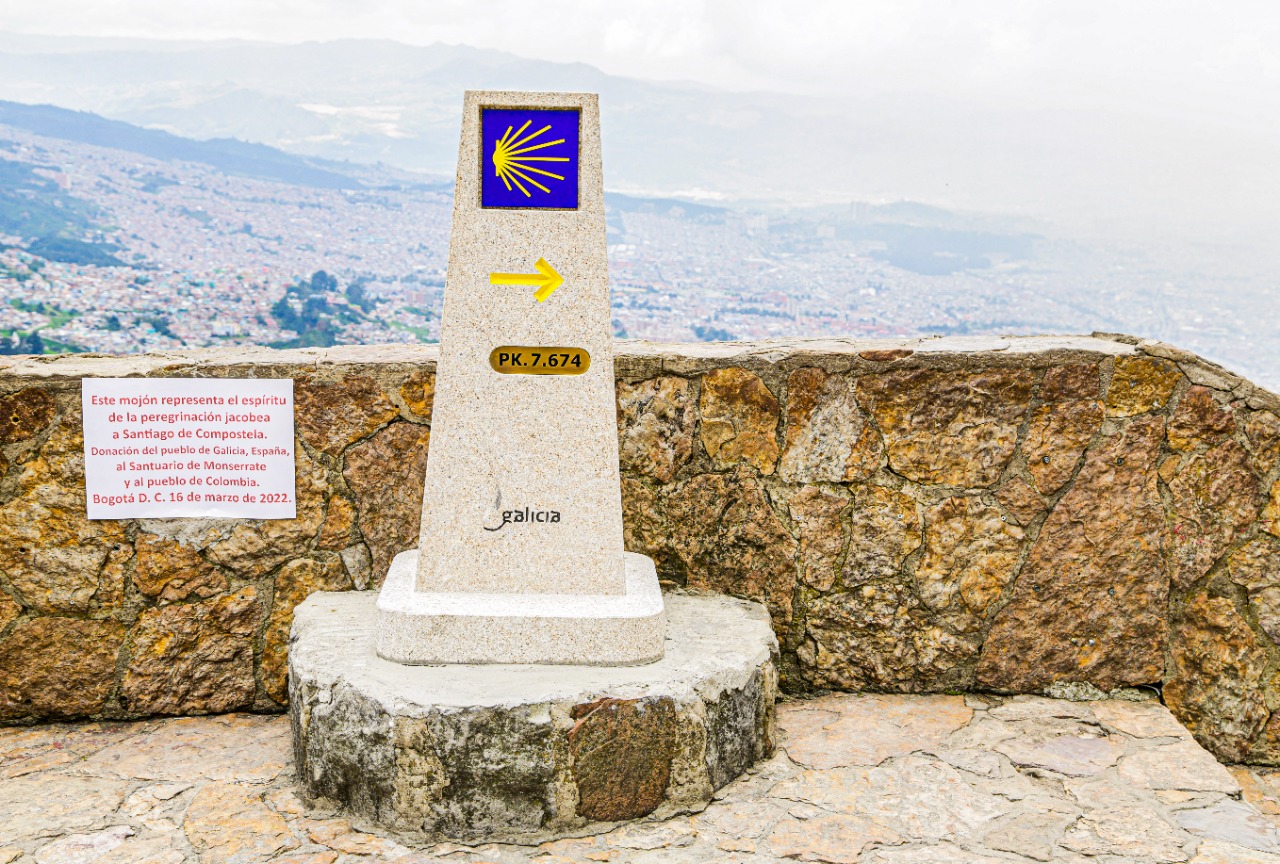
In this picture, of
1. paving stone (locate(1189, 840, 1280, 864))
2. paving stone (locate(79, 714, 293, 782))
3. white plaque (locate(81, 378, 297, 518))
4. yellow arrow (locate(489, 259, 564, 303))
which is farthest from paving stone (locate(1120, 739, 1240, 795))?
white plaque (locate(81, 378, 297, 518))

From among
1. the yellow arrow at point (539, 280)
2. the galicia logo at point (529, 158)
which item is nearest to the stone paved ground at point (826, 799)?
the yellow arrow at point (539, 280)

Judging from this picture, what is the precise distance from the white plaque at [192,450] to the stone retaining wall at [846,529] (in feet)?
0.19

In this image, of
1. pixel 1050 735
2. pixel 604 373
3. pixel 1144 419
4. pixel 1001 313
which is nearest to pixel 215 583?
pixel 604 373

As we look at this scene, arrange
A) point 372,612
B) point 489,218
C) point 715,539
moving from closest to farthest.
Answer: point 489,218
point 372,612
point 715,539

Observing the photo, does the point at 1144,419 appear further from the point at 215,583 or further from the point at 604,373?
the point at 215,583

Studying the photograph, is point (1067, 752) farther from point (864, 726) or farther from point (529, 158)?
point (529, 158)

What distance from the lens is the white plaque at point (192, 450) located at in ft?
11.6

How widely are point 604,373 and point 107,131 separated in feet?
92.7

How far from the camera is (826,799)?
9.96 ft

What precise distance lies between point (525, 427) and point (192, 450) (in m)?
1.29

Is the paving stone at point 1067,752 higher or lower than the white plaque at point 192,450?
lower

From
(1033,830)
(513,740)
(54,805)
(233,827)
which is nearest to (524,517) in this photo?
(513,740)

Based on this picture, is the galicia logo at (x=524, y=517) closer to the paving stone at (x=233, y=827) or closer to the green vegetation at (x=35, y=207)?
the paving stone at (x=233, y=827)

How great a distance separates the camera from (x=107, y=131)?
26797 mm
